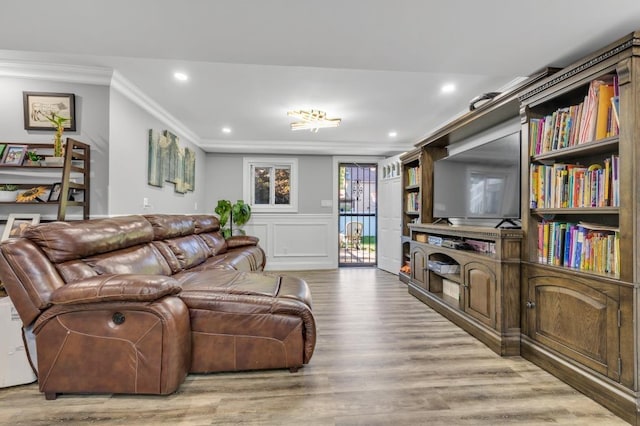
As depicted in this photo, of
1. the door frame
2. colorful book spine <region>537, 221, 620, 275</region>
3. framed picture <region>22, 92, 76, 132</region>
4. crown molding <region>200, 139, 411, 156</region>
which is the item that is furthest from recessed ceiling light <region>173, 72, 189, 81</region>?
the door frame

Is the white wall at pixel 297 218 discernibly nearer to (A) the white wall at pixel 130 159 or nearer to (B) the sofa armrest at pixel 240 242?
(B) the sofa armrest at pixel 240 242

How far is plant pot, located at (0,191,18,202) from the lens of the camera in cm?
241

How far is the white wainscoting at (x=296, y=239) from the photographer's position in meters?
5.79

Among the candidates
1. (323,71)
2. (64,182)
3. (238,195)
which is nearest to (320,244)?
(238,195)

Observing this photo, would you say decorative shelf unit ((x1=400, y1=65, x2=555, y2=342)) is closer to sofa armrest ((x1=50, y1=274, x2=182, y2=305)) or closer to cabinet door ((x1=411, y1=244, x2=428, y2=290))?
cabinet door ((x1=411, y1=244, x2=428, y2=290))

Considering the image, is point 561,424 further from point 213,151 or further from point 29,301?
point 213,151

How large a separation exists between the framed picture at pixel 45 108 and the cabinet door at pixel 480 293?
3.82m

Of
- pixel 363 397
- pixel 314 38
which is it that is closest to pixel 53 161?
pixel 314 38

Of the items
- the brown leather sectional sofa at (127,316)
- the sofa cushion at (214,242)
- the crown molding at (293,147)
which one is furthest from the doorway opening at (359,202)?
the brown leather sectional sofa at (127,316)

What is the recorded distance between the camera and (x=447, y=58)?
6.81 ft

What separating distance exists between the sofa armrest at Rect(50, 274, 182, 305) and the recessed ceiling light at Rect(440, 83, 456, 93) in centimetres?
300

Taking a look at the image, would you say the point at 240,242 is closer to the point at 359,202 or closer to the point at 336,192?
the point at 336,192

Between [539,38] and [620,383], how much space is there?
200 cm

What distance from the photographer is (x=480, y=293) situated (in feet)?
8.32
